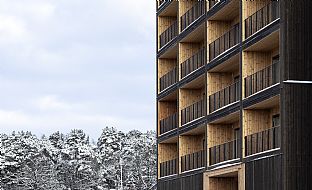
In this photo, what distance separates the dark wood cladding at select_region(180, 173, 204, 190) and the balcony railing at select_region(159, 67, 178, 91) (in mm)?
6985

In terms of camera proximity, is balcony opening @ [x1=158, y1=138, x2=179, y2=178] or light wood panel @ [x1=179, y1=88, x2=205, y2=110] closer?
light wood panel @ [x1=179, y1=88, x2=205, y2=110]

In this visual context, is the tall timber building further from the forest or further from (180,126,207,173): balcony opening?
the forest

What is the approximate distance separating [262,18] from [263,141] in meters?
5.60

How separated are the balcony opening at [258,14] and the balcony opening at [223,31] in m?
2.20

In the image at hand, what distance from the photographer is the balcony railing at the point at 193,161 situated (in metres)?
51.3

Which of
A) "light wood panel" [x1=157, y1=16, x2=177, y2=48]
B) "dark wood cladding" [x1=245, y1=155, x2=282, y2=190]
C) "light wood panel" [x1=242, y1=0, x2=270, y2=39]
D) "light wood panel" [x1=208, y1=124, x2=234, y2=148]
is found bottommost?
"dark wood cladding" [x1=245, y1=155, x2=282, y2=190]

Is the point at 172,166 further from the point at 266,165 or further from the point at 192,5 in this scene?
the point at 266,165

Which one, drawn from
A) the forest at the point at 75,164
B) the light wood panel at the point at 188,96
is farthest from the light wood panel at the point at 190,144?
the forest at the point at 75,164

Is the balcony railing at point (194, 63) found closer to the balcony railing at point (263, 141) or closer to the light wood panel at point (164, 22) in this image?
the light wood panel at point (164, 22)

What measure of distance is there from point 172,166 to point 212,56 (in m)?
10.7

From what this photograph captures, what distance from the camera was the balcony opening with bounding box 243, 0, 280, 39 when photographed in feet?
132

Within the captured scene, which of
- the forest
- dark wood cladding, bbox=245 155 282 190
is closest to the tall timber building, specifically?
dark wood cladding, bbox=245 155 282 190

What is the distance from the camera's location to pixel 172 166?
5781 cm

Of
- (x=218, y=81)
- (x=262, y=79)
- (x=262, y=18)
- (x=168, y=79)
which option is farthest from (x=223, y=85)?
(x=168, y=79)
